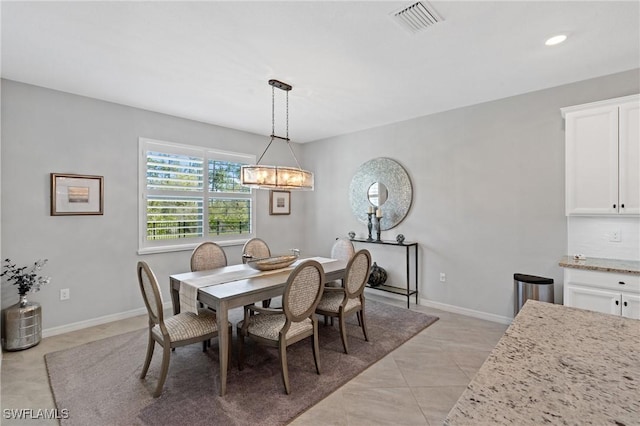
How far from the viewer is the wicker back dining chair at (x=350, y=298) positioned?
2.81 m

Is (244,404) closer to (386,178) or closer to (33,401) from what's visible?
(33,401)

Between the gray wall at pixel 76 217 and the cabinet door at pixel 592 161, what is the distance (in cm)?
468

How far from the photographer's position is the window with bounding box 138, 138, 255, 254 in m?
3.96

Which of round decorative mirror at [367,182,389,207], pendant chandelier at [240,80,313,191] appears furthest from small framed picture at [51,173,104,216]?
round decorative mirror at [367,182,389,207]

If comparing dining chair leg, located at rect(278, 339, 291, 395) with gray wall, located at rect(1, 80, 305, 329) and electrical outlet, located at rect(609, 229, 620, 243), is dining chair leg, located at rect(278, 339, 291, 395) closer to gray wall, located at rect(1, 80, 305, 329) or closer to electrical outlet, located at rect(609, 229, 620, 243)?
gray wall, located at rect(1, 80, 305, 329)

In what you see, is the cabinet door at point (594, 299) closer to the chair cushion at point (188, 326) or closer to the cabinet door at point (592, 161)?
the cabinet door at point (592, 161)

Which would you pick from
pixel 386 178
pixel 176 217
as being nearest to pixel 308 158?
pixel 386 178

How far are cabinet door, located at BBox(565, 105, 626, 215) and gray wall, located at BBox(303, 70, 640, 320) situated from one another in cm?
34

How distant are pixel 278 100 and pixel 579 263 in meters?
3.52

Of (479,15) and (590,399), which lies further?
(479,15)

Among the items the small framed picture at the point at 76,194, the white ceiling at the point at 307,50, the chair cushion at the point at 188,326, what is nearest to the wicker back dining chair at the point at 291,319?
the chair cushion at the point at 188,326

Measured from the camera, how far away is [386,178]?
4637mm

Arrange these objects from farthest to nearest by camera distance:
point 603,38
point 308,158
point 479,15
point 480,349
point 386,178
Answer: point 308,158
point 386,178
point 480,349
point 603,38
point 479,15

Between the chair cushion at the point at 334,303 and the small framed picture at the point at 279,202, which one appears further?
the small framed picture at the point at 279,202
